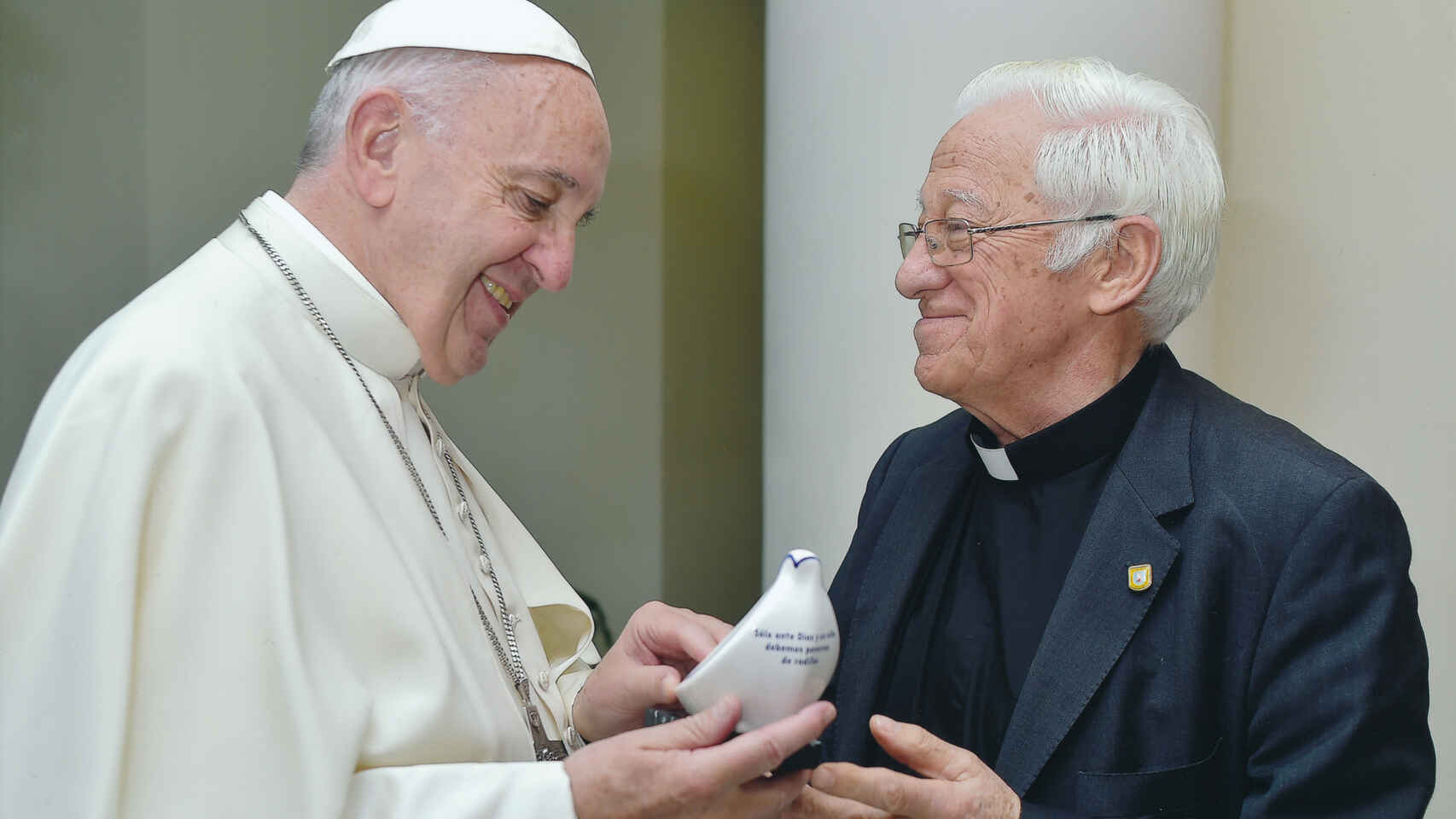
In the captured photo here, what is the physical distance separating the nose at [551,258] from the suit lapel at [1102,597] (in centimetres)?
98

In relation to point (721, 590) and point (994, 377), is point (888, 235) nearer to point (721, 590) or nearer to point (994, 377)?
point (994, 377)

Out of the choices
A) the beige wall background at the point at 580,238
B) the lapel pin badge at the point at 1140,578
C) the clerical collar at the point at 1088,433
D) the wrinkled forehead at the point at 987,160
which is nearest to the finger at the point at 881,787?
the lapel pin badge at the point at 1140,578

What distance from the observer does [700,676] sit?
168 centimetres

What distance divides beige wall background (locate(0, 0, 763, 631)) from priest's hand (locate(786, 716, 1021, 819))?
9.73 ft

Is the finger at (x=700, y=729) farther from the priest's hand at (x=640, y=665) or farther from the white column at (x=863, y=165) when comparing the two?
the white column at (x=863, y=165)

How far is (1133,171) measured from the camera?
2207 millimetres

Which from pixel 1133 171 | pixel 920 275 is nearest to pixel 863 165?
pixel 920 275

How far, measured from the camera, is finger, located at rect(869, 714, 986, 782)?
182cm

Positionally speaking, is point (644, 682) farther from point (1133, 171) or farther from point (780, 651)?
point (1133, 171)

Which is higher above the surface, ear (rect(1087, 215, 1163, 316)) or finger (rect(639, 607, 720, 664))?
ear (rect(1087, 215, 1163, 316))

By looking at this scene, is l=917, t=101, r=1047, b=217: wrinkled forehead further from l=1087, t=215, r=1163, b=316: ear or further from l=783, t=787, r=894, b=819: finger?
l=783, t=787, r=894, b=819: finger

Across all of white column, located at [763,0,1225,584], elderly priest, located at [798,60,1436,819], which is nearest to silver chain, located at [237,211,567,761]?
elderly priest, located at [798,60,1436,819]

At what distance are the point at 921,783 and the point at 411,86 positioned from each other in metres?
1.31

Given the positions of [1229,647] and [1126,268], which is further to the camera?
[1126,268]
